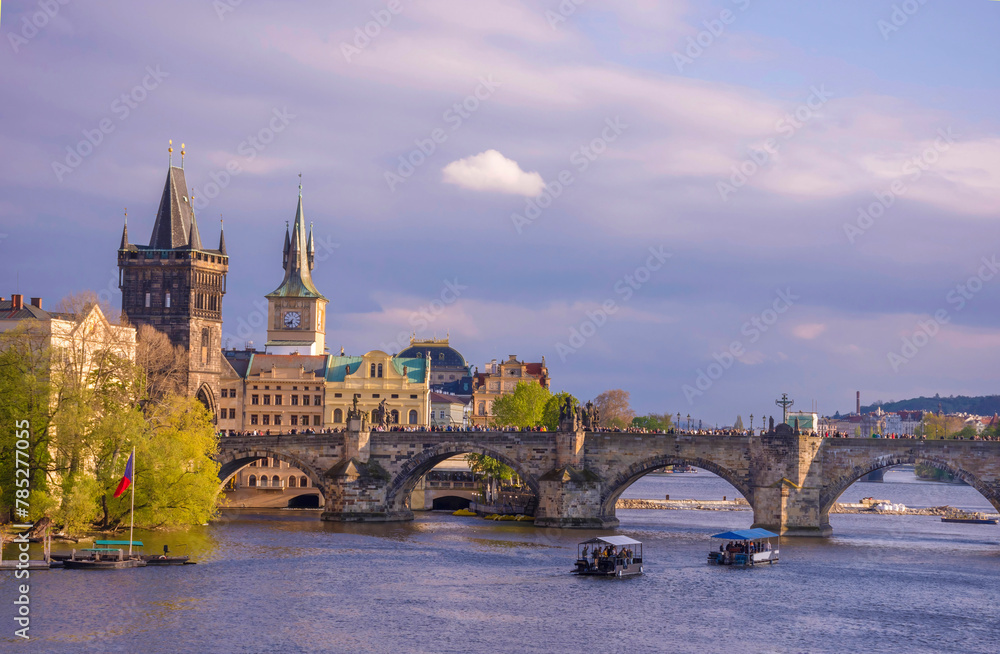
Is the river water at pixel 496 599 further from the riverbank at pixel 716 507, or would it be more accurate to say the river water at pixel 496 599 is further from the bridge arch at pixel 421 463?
the riverbank at pixel 716 507

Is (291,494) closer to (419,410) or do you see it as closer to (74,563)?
(419,410)

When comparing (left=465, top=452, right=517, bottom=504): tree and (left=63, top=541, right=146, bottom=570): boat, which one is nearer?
(left=63, top=541, right=146, bottom=570): boat

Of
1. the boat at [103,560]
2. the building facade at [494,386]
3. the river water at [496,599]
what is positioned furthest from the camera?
the building facade at [494,386]

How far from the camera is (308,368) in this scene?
474ft

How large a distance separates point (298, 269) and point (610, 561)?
Answer: 92.0 m

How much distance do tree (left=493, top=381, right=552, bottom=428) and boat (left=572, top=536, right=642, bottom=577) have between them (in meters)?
56.5

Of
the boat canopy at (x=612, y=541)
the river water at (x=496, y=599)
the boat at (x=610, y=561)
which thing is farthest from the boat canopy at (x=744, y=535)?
the boat at (x=610, y=561)

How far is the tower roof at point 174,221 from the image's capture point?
449 feet

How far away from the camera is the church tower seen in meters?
135

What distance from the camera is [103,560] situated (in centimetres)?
7169

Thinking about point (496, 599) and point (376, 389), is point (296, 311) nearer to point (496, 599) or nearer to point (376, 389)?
point (376, 389)

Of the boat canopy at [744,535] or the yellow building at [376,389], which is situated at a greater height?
the yellow building at [376,389]

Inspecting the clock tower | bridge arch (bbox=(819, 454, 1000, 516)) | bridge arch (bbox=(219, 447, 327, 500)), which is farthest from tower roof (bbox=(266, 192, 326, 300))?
bridge arch (bbox=(819, 454, 1000, 516))

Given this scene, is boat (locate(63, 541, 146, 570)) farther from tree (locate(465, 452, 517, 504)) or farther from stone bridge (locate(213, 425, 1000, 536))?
tree (locate(465, 452, 517, 504))
